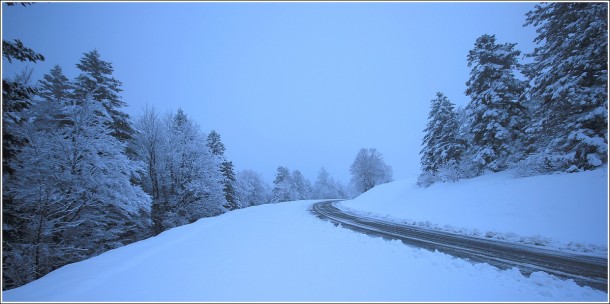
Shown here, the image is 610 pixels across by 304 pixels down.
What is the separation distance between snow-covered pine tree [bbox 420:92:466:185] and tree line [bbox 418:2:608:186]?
703mm

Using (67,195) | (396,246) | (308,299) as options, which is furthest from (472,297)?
(67,195)

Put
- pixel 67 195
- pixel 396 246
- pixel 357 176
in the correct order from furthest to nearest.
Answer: pixel 357 176, pixel 67 195, pixel 396 246

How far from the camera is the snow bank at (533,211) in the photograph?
820 cm

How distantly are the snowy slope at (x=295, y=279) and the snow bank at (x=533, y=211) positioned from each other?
459 centimetres

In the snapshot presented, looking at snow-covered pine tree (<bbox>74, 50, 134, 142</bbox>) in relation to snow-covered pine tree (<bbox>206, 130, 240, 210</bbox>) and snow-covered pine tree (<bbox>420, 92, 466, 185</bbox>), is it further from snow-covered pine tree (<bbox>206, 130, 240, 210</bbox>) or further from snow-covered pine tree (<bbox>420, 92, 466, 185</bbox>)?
snow-covered pine tree (<bbox>420, 92, 466, 185</bbox>)

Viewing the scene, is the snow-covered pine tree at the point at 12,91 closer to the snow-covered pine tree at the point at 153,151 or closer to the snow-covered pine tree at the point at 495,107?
the snow-covered pine tree at the point at 153,151

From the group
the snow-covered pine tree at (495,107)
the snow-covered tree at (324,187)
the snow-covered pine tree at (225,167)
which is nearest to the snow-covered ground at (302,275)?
the snow-covered pine tree at (495,107)

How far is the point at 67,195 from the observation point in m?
11.9

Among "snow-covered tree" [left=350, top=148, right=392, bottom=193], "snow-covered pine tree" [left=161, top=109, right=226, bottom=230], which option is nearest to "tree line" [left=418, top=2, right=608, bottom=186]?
"snow-covered pine tree" [left=161, top=109, right=226, bottom=230]

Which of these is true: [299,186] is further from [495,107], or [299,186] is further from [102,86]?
[102,86]

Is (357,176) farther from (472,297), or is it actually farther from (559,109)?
(472,297)

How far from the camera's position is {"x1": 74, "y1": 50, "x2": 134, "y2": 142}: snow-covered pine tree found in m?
15.8

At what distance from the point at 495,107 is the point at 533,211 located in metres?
9.02

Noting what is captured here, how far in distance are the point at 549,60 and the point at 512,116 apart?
4777 mm
